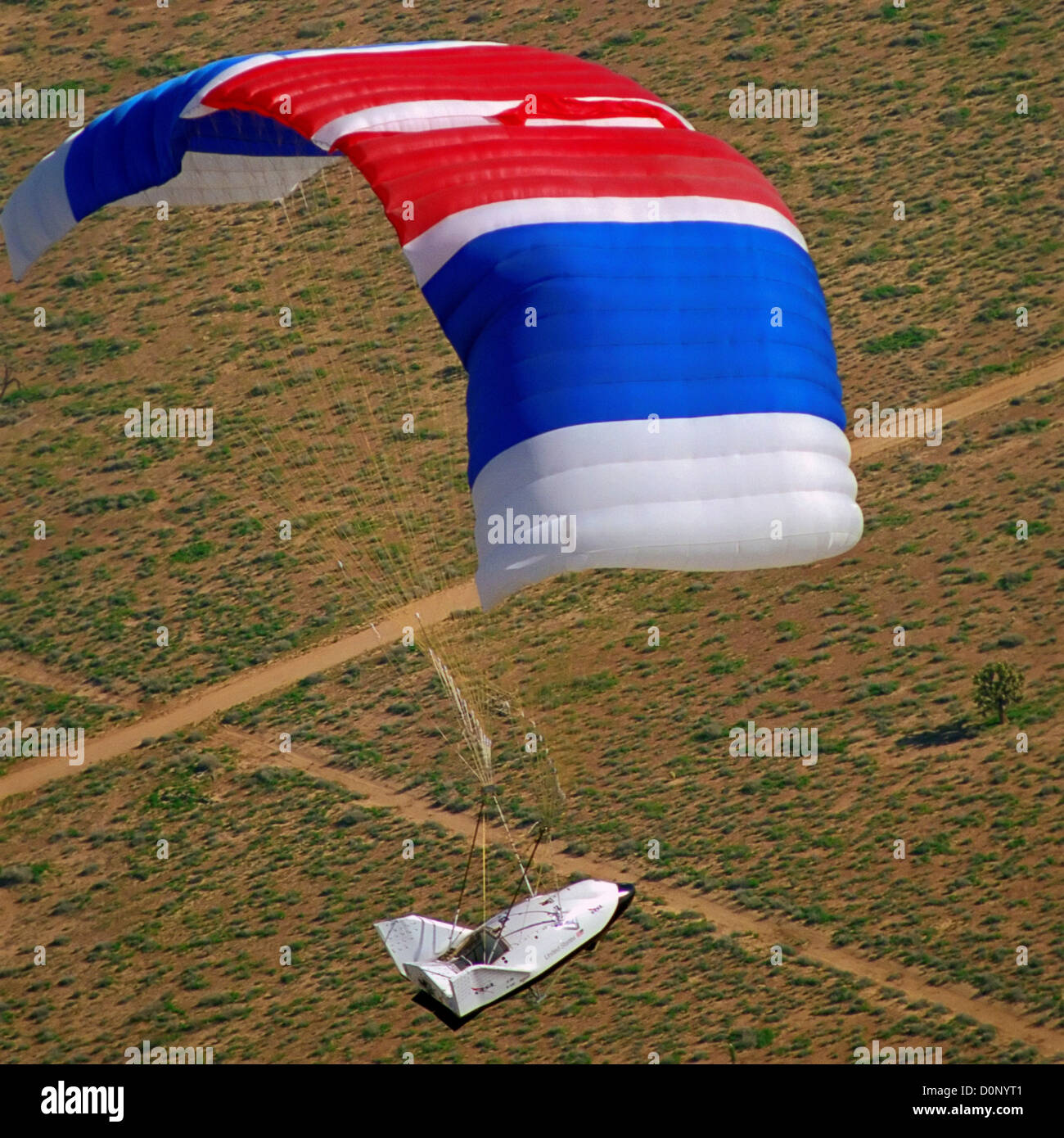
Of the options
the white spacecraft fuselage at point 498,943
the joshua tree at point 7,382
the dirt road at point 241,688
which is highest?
the joshua tree at point 7,382

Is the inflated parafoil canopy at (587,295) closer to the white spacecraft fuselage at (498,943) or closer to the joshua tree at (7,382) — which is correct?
the white spacecraft fuselage at (498,943)

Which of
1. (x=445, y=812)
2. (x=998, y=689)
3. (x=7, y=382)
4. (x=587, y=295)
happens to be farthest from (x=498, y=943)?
(x=7, y=382)

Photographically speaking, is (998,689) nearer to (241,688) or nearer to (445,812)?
(445,812)

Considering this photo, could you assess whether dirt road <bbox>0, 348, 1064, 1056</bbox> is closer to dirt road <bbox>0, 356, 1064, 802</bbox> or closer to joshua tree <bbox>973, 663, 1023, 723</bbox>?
dirt road <bbox>0, 356, 1064, 802</bbox>

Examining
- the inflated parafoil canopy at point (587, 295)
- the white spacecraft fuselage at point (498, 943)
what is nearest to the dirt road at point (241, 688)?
the white spacecraft fuselage at point (498, 943)

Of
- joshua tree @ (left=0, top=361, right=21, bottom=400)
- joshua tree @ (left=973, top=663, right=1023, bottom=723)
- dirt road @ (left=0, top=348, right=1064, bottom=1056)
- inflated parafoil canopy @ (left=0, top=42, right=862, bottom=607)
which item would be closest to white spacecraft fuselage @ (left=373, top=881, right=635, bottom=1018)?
inflated parafoil canopy @ (left=0, top=42, right=862, bottom=607)

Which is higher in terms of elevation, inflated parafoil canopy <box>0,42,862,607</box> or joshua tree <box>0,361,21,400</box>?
joshua tree <box>0,361,21,400</box>
